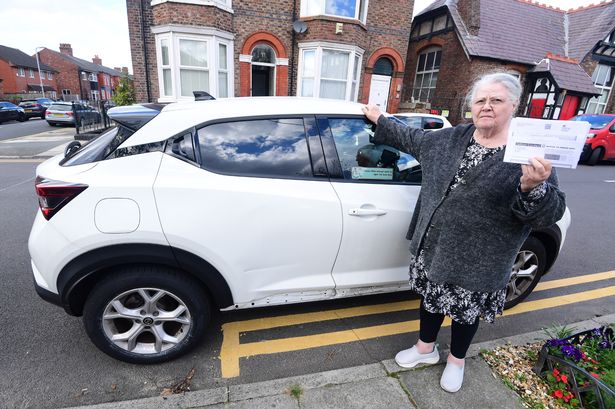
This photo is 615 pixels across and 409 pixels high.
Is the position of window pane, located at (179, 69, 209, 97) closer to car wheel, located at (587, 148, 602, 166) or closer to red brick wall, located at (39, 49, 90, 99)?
car wheel, located at (587, 148, 602, 166)

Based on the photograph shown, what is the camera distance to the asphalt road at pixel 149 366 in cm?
203

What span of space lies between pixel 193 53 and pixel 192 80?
0.82 metres

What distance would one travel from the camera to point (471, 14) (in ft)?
48.0

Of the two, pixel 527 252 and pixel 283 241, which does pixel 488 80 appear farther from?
pixel 527 252

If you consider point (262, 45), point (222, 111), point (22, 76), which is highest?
point (262, 45)

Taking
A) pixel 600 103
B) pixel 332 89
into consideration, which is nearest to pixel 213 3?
pixel 332 89

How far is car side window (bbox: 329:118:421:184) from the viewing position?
2.26 m

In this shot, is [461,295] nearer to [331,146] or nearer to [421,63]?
[331,146]

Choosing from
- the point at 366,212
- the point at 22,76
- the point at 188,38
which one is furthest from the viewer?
the point at 22,76

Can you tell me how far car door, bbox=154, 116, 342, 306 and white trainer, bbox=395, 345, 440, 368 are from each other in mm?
683

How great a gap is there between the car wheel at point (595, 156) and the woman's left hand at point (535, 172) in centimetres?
1335

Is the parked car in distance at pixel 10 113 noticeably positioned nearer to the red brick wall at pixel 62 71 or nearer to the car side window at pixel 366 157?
the car side window at pixel 366 157

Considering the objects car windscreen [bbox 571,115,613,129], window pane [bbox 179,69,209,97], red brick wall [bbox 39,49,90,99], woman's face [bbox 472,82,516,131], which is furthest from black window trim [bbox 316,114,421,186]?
red brick wall [bbox 39,49,90,99]

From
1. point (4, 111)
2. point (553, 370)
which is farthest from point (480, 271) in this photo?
point (4, 111)
